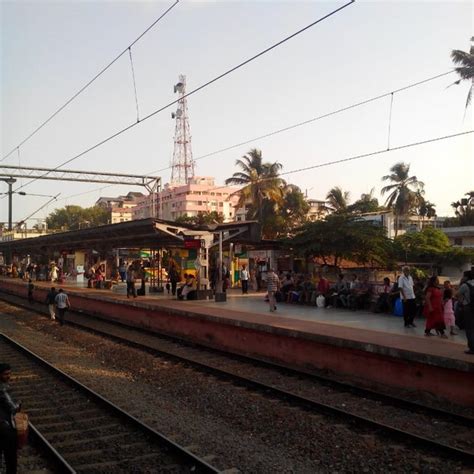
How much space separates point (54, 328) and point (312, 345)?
37.4 feet

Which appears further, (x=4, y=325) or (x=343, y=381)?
(x=4, y=325)

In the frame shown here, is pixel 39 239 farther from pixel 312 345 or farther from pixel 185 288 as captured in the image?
pixel 312 345

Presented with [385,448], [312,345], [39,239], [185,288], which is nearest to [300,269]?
[185,288]

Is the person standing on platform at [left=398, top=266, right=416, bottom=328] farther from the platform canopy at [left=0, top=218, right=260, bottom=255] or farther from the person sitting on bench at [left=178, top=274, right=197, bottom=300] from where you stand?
the person sitting on bench at [left=178, top=274, right=197, bottom=300]

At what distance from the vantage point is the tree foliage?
358 feet

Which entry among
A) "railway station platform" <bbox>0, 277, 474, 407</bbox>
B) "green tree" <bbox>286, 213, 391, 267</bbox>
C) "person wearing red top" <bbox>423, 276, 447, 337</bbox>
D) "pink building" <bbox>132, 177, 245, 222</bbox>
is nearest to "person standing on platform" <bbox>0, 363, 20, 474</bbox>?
"railway station platform" <bbox>0, 277, 474, 407</bbox>

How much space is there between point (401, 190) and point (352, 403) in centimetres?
5412

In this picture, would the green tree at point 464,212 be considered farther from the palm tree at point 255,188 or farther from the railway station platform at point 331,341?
the railway station platform at point 331,341

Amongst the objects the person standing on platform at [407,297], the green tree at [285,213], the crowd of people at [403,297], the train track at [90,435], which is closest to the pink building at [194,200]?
the green tree at [285,213]

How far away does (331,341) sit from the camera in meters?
10.7

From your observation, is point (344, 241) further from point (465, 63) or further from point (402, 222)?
point (402, 222)

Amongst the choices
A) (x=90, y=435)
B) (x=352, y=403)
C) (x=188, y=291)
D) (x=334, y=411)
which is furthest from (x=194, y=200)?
(x=90, y=435)

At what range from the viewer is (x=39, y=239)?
36.3 metres

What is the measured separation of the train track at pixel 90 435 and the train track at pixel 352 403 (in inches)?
103
